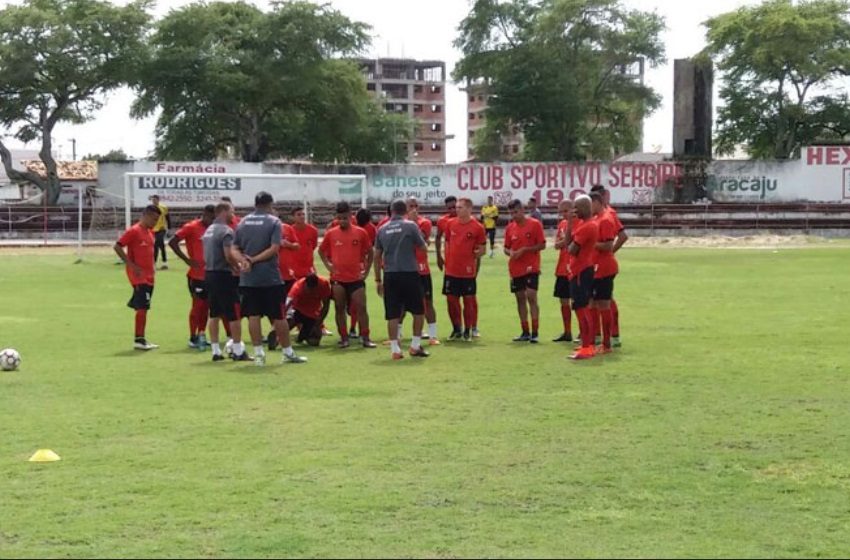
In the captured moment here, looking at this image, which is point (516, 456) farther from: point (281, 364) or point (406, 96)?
point (406, 96)

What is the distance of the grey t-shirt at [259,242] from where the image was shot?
11.8 m

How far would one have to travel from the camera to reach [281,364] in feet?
40.1

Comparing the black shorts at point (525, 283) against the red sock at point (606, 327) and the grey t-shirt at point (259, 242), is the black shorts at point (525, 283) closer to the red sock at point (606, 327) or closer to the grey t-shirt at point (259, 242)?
the red sock at point (606, 327)

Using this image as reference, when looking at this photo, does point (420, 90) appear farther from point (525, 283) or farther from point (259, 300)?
point (259, 300)

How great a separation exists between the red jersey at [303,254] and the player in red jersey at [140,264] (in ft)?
6.20

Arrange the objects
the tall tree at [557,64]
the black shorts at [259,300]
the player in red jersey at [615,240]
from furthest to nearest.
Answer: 1. the tall tree at [557,64]
2. the player in red jersey at [615,240]
3. the black shorts at [259,300]

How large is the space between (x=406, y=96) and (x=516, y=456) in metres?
143

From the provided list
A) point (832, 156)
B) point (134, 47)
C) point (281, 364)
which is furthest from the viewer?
point (134, 47)

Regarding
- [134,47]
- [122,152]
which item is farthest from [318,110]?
[122,152]

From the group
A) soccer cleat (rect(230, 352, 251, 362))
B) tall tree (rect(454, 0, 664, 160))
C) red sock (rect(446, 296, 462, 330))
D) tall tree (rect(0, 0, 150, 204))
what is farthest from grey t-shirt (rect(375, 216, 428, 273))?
tall tree (rect(454, 0, 664, 160))

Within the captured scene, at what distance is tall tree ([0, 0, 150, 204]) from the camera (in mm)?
56531

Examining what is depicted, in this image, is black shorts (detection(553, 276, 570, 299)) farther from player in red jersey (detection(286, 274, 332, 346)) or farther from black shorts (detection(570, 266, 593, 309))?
player in red jersey (detection(286, 274, 332, 346))

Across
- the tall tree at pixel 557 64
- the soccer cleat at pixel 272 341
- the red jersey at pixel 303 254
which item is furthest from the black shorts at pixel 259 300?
the tall tree at pixel 557 64

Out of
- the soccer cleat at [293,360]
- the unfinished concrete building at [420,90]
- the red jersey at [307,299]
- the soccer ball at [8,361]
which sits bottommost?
the soccer cleat at [293,360]
